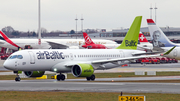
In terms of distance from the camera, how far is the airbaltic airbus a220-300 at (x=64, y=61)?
44469 mm

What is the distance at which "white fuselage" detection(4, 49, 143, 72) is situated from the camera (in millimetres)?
44188

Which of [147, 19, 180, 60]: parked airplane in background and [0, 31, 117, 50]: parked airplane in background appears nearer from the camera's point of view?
[147, 19, 180, 60]: parked airplane in background

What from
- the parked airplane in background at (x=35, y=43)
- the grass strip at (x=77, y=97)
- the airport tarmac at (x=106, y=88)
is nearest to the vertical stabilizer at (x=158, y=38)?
the airport tarmac at (x=106, y=88)

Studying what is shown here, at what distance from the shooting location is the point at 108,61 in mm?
48000

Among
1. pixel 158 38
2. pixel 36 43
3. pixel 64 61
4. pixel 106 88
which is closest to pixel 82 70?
pixel 64 61

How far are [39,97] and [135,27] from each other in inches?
1215

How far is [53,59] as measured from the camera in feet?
153

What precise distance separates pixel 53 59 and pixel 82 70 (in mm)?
4261

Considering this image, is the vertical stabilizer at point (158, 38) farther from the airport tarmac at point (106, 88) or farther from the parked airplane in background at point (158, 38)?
the airport tarmac at point (106, 88)

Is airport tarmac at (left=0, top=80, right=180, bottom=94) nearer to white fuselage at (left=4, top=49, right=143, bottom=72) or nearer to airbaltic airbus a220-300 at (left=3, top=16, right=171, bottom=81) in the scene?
white fuselage at (left=4, top=49, right=143, bottom=72)

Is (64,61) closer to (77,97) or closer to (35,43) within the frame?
(77,97)

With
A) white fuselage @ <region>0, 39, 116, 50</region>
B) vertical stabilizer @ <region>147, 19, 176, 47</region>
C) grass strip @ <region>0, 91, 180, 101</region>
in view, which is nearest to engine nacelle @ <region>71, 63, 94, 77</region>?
grass strip @ <region>0, 91, 180, 101</region>

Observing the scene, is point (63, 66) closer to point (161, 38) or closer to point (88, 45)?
point (161, 38)

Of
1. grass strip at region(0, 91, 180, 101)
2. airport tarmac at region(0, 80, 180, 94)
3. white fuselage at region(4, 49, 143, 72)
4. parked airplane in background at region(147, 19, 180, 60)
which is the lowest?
airport tarmac at region(0, 80, 180, 94)
